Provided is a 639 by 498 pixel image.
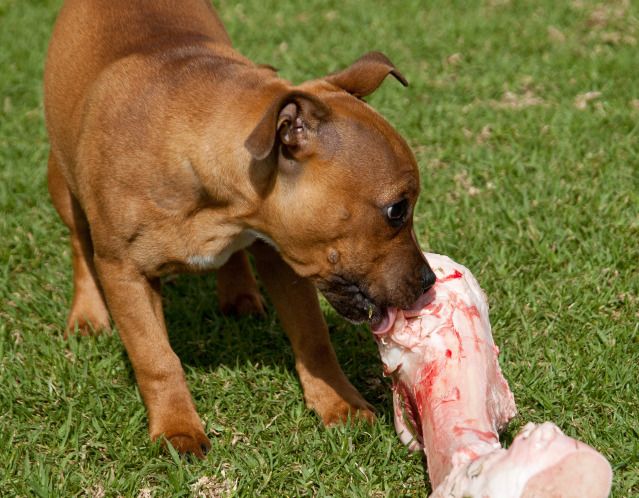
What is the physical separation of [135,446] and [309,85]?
73.8 inches

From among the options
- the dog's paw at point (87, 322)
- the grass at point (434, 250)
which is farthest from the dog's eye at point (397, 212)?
the dog's paw at point (87, 322)

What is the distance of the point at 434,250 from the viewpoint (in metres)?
6.15

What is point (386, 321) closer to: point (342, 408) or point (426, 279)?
point (426, 279)

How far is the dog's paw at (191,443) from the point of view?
4.59 m

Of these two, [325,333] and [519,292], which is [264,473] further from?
[519,292]

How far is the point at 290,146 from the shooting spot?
4195mm

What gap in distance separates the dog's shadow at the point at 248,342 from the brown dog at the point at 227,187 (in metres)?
0.32

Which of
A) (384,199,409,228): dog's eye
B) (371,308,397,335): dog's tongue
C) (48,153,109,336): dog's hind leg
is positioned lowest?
(48,153,109,336): dog's hind leg

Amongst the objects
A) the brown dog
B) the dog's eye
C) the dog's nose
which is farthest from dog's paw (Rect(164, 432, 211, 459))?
the dog's eye

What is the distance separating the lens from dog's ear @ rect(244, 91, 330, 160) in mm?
3891

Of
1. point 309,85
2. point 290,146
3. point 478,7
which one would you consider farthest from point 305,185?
point 478,7

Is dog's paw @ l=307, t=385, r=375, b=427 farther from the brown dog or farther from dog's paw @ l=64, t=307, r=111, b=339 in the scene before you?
dog's paw @ l=64, t=307, r=111, b=339

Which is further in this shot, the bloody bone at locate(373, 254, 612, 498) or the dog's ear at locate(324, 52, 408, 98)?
the dog's ear at locate(324, 52, 408, 98)

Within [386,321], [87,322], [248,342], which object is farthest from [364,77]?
[87,322]
